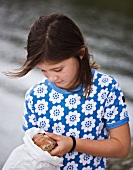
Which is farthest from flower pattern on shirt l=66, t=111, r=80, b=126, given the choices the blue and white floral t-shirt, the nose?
the nose

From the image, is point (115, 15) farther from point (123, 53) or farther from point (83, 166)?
point (83, 166)

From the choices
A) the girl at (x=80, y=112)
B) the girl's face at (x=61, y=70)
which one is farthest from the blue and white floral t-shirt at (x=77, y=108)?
the girl's face at (x=61, y=70)

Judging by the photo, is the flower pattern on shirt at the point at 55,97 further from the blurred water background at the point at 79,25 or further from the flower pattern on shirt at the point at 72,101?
the blurred water background at the point at 79,25

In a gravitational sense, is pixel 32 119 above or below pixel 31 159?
above

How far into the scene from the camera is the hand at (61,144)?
188 centimetres

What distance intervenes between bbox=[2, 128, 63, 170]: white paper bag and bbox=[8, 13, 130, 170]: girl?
5 centimetres

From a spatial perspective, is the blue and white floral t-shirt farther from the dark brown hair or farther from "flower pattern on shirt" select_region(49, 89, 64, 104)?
the dark brown hair

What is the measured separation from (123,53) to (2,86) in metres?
2.01

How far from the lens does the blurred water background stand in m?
4.75

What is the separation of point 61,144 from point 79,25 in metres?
5.95

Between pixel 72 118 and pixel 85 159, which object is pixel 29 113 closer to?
pixel 72 118

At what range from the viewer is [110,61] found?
615 centimetres

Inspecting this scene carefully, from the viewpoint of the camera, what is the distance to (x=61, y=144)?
189 centimetres

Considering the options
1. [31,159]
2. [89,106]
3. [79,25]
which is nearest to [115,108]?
[89,106]
